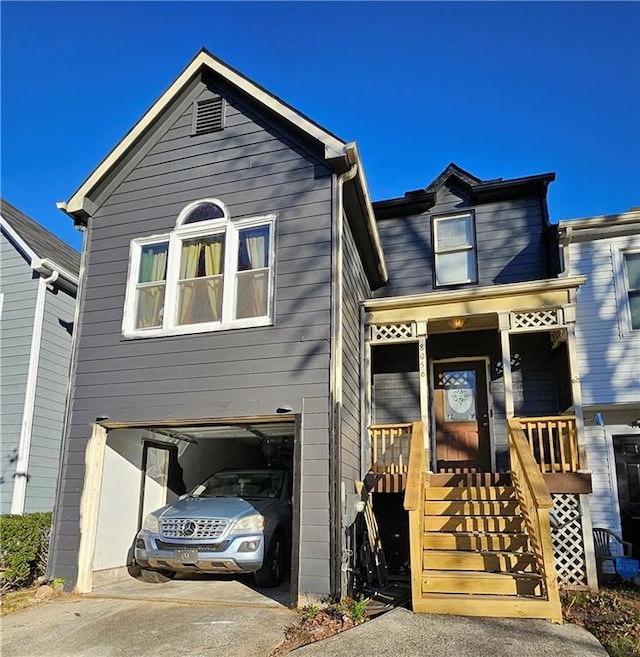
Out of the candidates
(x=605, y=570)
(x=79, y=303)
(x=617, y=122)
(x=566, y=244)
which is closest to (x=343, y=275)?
(x=79, y=303)

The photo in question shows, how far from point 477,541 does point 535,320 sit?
372 centimetres

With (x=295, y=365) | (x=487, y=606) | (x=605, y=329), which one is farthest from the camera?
(x=605, y=329)

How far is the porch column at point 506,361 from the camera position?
782 centimetres

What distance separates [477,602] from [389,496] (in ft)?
14.6

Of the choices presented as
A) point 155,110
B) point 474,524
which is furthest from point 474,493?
point 155,110

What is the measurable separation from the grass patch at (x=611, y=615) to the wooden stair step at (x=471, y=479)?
1.55 metres

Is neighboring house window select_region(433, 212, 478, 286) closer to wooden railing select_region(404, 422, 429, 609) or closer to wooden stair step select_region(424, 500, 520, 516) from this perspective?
wooden stair step select_region(424, 500, 520, 516)

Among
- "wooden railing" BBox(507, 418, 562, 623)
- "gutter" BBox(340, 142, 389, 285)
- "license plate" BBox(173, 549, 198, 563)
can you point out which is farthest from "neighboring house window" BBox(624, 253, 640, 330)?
"license plate" BBox(173, 549, 198, 563)

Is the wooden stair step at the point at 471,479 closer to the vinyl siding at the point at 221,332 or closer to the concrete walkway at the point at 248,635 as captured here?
the vinyl siding at the point at 221,332

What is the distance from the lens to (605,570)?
8.94 m

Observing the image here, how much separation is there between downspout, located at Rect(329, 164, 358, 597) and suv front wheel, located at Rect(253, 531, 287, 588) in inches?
56.5

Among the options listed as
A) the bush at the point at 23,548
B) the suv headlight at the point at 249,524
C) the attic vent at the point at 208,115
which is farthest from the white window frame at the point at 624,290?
the bush at the point at 23,548

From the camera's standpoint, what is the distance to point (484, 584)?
207 inches

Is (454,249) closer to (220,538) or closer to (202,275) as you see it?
(202,275)
